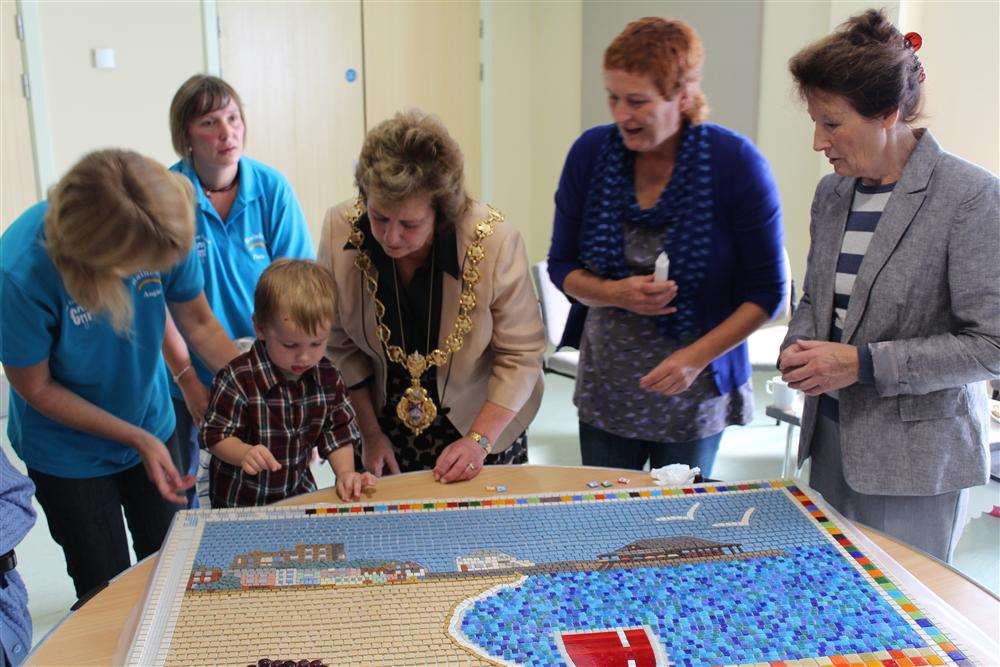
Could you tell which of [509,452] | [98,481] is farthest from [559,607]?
[98,481]

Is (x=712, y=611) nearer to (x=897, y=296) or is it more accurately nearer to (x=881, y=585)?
(x=881, y=585)

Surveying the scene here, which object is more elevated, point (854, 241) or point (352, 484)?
point (854, 241)

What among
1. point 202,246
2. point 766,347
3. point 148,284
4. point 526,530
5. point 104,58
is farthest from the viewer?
point 104,58

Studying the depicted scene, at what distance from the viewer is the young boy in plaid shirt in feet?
5.80

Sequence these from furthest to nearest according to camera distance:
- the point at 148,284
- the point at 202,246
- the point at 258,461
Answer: the point at 202,246, the point at 148,284, the point at 258,461

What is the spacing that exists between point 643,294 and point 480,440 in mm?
459

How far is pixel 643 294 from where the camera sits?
77.9 inches

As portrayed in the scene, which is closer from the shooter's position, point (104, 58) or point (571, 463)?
point (571, 463)

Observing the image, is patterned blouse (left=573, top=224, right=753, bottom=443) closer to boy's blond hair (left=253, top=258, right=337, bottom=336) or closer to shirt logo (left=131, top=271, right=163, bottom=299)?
boy's blond hair (left=253, top=258, right=337, bottom=336)

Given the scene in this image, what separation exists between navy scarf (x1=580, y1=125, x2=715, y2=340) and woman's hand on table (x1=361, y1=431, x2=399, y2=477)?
23.8 inches

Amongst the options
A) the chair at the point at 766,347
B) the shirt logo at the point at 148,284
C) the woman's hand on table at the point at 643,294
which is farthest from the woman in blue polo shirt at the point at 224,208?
the chair at the point at 766,347

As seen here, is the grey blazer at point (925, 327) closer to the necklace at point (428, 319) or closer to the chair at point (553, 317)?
the necklace at point (428, 319)

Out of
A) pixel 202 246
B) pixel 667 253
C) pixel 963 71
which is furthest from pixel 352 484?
pixel 963 71

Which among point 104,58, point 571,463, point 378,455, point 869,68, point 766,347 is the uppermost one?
point 104,58
